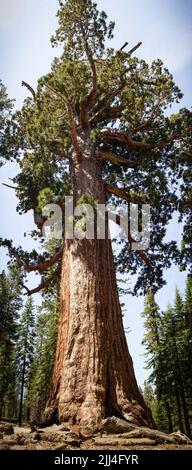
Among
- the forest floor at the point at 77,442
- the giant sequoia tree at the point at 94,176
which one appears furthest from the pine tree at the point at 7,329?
the forest floor at the point at 77,442

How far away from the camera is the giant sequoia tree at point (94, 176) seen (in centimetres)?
547

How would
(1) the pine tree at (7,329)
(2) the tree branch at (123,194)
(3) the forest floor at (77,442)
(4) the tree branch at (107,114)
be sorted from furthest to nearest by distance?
(1) the pine tree at (7,329) < (4) the tree branch at (107,114) < (2) the tree branch at (123,194) < (3) the forest floor at (77,442)

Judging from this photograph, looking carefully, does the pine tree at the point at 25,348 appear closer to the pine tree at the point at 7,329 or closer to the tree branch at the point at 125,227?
the pine tree at the point at 7,329

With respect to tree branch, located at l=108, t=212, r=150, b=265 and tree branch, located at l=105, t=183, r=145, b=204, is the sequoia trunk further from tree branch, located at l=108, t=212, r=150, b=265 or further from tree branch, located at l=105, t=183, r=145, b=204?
tree branch, located at l=108, t=212, r=150, b=265

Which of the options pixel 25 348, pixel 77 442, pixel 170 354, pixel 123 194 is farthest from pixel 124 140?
pixel 25 348

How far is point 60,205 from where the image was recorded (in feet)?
27.9

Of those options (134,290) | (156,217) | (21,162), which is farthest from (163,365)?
(21,162)

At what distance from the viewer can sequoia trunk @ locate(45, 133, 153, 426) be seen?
5090mm

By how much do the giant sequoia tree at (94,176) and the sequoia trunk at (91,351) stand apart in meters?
0.02

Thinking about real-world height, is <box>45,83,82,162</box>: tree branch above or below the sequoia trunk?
above

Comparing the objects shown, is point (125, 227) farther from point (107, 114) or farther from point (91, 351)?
point (91, 351)

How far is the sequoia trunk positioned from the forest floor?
2.15ft

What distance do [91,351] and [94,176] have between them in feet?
14.6

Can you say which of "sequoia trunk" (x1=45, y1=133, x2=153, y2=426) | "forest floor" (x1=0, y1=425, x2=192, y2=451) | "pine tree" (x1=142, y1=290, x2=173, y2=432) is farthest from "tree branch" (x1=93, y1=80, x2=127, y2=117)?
"pine tree" (x1=142, y1=290, x2=173, y2=432)
